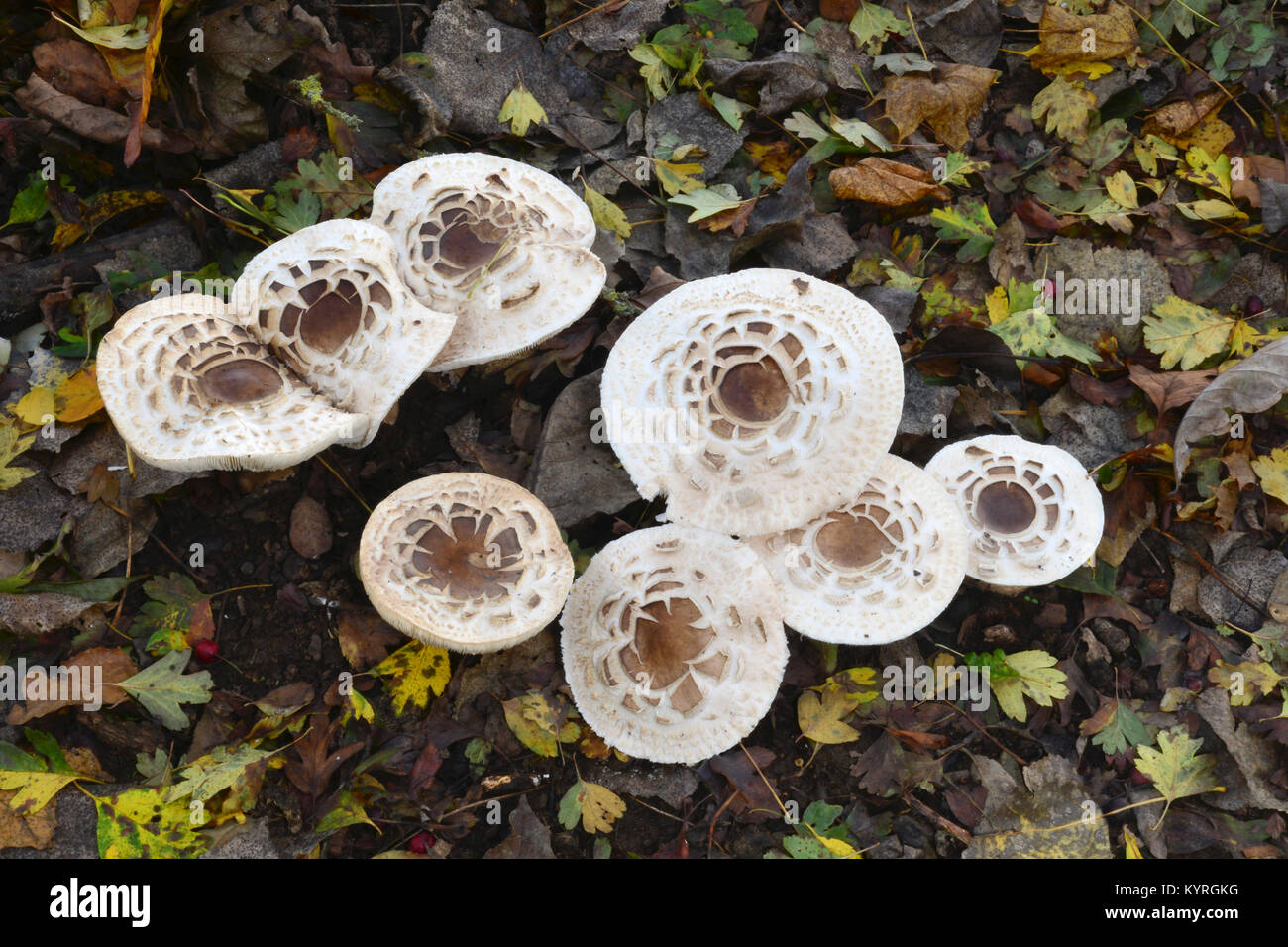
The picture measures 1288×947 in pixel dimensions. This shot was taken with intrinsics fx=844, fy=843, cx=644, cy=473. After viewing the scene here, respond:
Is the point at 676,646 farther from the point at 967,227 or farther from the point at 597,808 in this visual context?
the point at 967,227

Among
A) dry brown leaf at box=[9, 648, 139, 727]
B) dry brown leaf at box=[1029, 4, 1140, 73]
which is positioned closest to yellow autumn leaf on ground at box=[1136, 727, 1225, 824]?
dry brown leaf at box=[1029, 4, 1140, 73]

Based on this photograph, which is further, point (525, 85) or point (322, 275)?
point (525, 85)

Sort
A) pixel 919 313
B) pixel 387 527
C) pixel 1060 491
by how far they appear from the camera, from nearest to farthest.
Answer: pixel 387 527 → pixel 1060 491 → pixel 919 313

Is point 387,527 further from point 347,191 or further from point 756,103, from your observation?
point 756,103

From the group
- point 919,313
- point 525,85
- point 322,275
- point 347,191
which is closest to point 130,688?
point 322,275

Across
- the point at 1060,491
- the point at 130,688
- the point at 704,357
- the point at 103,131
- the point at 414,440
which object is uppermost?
the point at 103,131

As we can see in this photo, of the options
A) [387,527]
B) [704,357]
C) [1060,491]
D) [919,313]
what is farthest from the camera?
[919,313]

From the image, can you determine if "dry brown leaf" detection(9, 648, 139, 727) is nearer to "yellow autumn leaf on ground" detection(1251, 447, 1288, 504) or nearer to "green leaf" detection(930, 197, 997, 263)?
"green leaf" detection(930, 197, 997, 263)

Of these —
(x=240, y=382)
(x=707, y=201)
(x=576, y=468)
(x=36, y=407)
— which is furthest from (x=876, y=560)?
(x=36, y=407)
